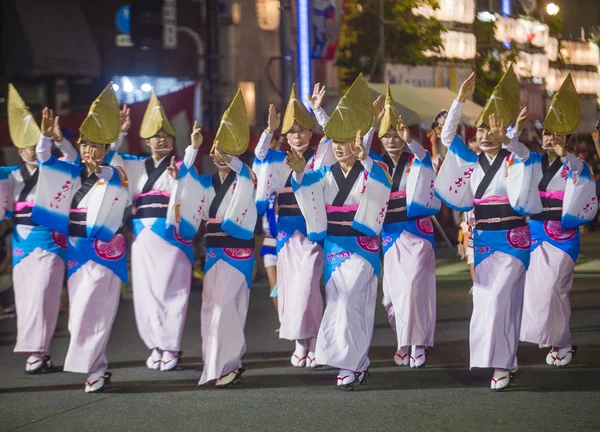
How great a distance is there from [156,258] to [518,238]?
278 cm

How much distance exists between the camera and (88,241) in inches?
278

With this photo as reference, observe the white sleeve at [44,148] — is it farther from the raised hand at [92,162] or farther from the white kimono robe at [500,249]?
the white kimono robe at [500,249]

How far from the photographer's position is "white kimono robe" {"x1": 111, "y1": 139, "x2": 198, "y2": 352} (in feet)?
25.4

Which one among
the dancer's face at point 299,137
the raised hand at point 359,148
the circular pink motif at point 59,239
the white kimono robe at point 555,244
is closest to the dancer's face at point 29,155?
the circular pink motif at point 59,239

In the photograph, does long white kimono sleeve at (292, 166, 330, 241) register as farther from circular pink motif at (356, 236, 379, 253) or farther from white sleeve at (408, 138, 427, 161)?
white sleeve at (408, 138, 427, 161)

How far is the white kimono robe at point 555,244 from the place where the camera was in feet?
24.6

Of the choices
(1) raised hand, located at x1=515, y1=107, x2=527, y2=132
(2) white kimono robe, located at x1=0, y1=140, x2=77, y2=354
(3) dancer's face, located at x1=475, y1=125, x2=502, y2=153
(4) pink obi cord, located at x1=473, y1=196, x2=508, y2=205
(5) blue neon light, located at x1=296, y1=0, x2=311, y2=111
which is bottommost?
(2) white kimono robe, located at x1=0, y1=140, x2=77, y2=354

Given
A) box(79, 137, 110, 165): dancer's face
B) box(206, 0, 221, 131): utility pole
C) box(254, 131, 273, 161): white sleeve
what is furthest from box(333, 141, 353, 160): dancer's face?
box(206, 0, 221, 131): utility pole

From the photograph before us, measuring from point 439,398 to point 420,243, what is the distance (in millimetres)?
1627

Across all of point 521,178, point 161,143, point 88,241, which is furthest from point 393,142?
point 88,241

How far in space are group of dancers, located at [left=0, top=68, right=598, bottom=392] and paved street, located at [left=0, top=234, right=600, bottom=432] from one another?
8.0 inches

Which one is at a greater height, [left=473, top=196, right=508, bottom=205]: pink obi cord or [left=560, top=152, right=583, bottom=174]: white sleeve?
[left=560, top=152, right=583, bottom=174]: white sleeve

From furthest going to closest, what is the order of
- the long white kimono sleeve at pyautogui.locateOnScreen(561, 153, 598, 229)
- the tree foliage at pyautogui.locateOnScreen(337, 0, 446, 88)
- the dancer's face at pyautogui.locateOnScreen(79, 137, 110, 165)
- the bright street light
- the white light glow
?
the bright street light → the tree foliage at pyautogui.locateOnScreen(337, 0, 446, 88) → the white light glow → the long white kimono sleeve at pyautogui.locateOnScreen(561, 153, 598, 229) → the dancer's face at pyautogui.locateOnScreen(79, 137, 110, 165)

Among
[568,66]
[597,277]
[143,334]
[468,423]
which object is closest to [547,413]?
[468,423]
